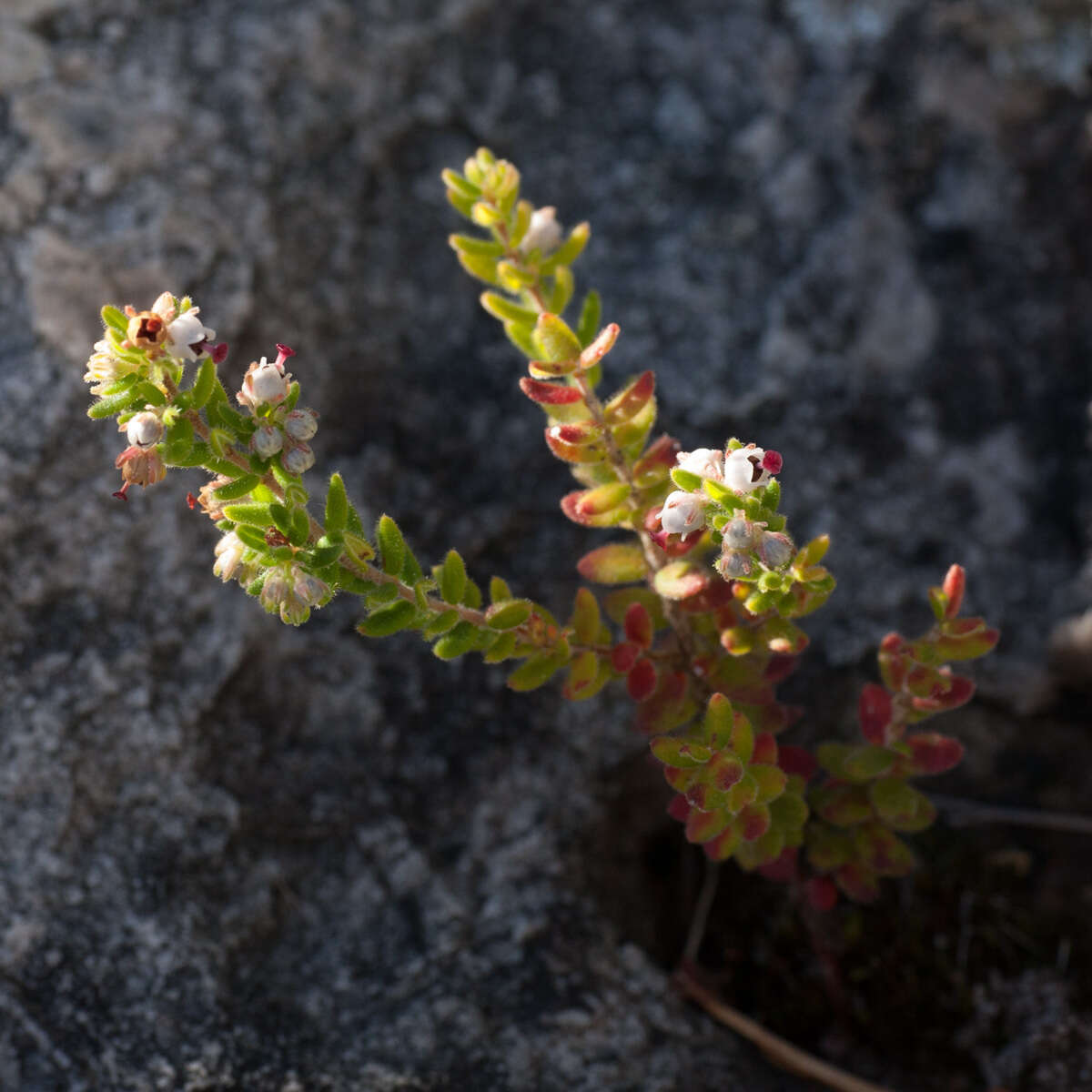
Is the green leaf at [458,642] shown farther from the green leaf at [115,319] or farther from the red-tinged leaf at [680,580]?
the green leaf at [115,319]

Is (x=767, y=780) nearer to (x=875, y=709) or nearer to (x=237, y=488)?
(x=875, y=709)

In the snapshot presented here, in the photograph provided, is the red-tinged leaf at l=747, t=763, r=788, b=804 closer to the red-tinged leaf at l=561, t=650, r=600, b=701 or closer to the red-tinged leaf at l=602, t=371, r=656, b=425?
the red-tinged leaf at l=561, t=650, r=600, b=701

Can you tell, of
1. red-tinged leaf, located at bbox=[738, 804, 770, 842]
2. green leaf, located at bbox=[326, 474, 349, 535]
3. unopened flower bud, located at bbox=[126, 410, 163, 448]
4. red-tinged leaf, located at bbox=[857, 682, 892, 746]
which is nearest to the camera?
unopened flower bud, located at bbox=[126, 410, 163, 448]

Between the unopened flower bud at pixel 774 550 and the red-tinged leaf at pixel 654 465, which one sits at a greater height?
the red-tinged leaf at pixel 654 465

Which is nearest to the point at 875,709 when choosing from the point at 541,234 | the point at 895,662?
the point at 895,662

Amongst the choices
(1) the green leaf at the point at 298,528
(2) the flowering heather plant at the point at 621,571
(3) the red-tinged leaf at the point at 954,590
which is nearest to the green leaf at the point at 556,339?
(2) the flowering heather plant at the point at 621,571

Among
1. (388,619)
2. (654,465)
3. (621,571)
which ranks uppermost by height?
(654,465)

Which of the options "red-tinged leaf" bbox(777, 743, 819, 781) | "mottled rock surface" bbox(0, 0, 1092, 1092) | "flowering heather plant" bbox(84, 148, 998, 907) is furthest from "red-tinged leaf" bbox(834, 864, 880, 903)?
"mottled rock surface" bbox(0, 0, 1092, 1092)
